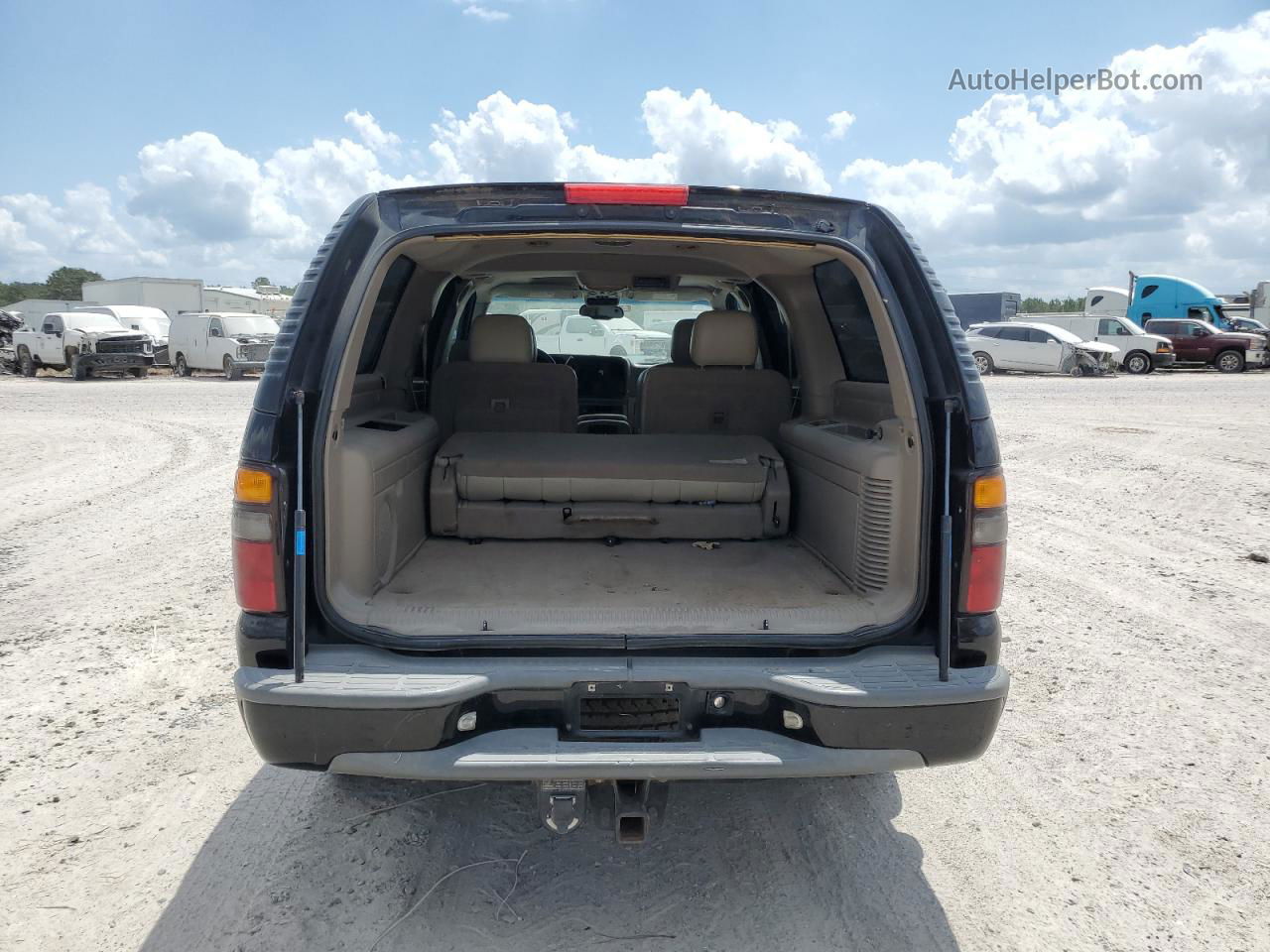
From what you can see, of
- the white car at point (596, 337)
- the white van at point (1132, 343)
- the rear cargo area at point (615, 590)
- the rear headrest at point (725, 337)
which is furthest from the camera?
the white van at point (1132, 343)

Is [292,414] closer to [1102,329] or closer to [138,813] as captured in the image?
[138,813]

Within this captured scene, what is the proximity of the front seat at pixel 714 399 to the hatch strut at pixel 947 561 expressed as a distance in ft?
6.60

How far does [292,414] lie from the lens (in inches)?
94.7

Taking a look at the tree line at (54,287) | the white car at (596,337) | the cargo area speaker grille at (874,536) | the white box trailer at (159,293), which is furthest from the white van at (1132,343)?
the tree line at (54,287)

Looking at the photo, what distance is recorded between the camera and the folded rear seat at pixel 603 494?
3.75 m

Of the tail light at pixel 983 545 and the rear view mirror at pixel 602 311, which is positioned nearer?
the tail light at pixel 983 545

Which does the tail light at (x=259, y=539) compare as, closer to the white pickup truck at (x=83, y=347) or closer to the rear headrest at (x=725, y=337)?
the rear headrest at (x=725, y=337)

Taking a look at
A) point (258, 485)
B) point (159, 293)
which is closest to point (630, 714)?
point (258, 485)

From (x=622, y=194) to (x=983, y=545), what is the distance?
4.52ft

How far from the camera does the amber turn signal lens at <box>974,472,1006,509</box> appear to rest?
97.8 inches

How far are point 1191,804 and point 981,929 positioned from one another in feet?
3.81

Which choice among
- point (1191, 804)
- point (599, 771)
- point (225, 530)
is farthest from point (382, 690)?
point (225, 530)

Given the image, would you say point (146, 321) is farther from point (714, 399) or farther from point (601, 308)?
point (714, 399)

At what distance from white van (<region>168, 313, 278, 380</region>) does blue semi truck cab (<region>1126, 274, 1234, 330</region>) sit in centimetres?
2764
